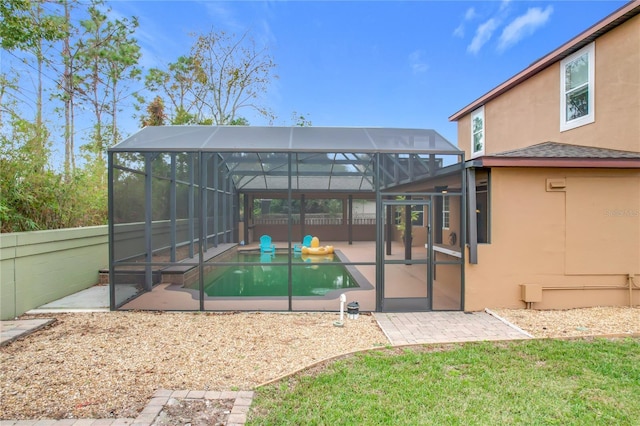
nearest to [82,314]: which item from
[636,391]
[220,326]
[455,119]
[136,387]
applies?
[220,326]

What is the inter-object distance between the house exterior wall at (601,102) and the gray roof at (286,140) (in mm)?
3615

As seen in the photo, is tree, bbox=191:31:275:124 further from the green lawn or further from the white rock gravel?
the green lawn

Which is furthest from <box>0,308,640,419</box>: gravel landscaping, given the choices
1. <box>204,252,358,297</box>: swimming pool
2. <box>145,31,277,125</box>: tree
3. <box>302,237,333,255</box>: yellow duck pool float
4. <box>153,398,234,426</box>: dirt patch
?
<box>145,31,277,125</box>: tree

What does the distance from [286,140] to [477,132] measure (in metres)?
8.38

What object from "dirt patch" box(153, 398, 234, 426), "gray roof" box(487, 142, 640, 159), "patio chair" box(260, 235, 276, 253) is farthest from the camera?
"patio chair" box(260, 235, 276, 253)

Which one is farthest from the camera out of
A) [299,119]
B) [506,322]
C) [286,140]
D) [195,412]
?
[299,119]

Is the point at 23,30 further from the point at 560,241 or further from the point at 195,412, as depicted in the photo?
the point at 560,241

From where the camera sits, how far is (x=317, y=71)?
21.4 m

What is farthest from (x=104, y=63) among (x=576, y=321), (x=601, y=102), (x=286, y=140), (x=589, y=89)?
(x=576, y=321)

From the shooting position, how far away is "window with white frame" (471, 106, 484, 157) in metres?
11.9

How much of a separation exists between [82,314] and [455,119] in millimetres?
12706

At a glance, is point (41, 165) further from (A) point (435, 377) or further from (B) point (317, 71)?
(B) point (317, 71)

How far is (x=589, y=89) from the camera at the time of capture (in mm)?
7555

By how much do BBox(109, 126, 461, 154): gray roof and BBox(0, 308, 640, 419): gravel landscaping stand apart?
2.64 metres
